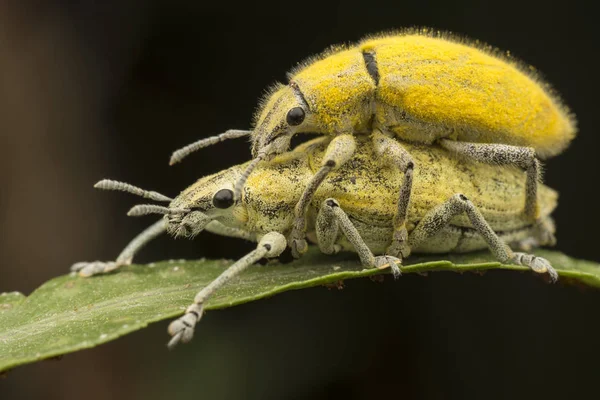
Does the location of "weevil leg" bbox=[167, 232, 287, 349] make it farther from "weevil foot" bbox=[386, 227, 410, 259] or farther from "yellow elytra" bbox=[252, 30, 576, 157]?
"weevil foot" bbox=[386, 227, 410, 259]

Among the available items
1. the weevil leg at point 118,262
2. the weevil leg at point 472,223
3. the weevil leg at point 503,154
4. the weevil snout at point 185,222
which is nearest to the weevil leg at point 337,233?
the weevil leg at point 472,223

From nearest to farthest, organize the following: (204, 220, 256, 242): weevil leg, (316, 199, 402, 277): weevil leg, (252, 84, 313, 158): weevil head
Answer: (316, 199, 402, 277): weevil leg, (252, 84, 313, 158): weevil head, (204, 220, 256, 242): weevil leg

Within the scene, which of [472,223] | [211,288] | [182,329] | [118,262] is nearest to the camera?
[182,329]

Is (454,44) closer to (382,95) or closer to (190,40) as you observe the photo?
(382,95)

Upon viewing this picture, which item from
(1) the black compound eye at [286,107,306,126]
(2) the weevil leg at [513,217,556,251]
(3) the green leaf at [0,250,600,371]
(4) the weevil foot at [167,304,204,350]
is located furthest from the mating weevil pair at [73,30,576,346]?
(4) the weevil foot at [167,304,204,350]

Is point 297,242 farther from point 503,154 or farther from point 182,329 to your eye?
point 503,154

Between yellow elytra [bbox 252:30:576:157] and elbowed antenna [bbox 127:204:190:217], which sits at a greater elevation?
yellow elytra [bbox 252:30:576:157]

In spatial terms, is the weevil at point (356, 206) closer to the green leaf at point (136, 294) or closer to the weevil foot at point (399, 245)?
the weevil foot at point (399, 245)

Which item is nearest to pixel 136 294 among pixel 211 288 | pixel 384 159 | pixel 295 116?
pixel 211 288

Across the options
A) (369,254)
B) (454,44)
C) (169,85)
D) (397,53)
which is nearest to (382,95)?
(397,53)
